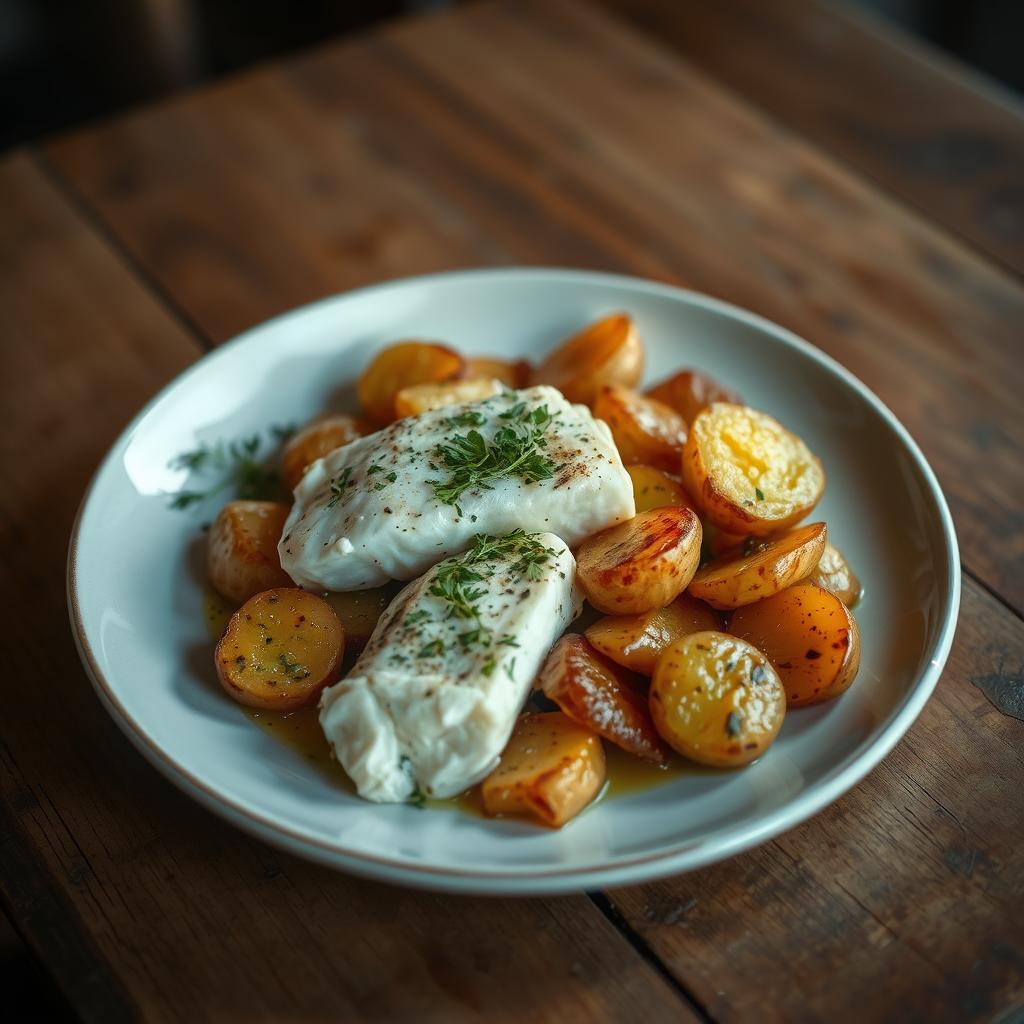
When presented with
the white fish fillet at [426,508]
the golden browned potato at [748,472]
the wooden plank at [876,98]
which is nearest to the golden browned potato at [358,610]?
the white fish fillet at [426,508]

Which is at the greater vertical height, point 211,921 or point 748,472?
point 748,472

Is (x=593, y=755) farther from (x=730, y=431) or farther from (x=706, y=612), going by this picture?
(x=730, y=431)

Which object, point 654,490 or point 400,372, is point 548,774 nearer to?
point 654,490

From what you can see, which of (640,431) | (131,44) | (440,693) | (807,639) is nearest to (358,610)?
(440,693)

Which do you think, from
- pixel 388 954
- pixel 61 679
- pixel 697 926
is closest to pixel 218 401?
pixel 61 679

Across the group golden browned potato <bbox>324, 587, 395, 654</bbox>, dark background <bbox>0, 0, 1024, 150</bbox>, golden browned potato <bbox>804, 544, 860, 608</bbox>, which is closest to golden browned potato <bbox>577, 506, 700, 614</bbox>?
golden browned potato <bbox>804, 544, 860, 608</bbox>
